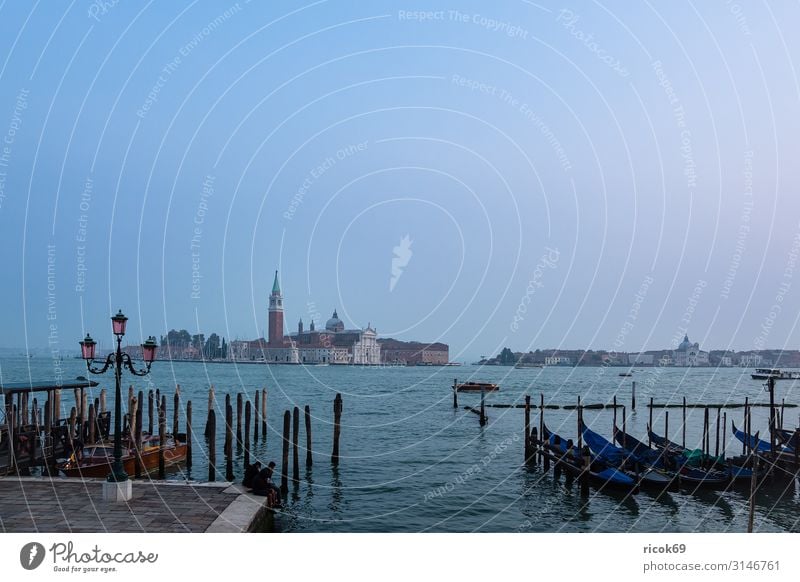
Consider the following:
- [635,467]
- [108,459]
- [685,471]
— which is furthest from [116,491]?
[685,471]

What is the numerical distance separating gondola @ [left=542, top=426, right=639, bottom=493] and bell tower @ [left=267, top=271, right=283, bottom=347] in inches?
3753

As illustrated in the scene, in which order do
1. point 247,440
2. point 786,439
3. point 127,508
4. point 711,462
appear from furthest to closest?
point 786,439, point 247,440, point 711,462, point 127,508

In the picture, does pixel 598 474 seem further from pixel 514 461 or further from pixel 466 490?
pixel 514 461

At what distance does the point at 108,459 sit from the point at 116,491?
22.4 feet

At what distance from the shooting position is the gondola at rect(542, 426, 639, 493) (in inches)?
661

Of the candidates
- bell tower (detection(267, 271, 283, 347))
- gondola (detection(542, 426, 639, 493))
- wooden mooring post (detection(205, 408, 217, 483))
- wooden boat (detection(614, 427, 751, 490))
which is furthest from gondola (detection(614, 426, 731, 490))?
bell tower (detection(267, 271, 283, 347))

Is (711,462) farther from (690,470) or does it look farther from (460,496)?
(460,496)

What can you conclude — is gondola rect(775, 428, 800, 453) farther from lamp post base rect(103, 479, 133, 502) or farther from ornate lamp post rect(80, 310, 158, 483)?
lamp post base rect(103, 479, 133, 502)

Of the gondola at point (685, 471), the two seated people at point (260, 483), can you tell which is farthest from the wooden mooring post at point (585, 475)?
the two seated people at point (260, 483)

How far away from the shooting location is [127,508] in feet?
32.3

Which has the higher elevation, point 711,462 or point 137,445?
point 137,445

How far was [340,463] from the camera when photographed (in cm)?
2148
